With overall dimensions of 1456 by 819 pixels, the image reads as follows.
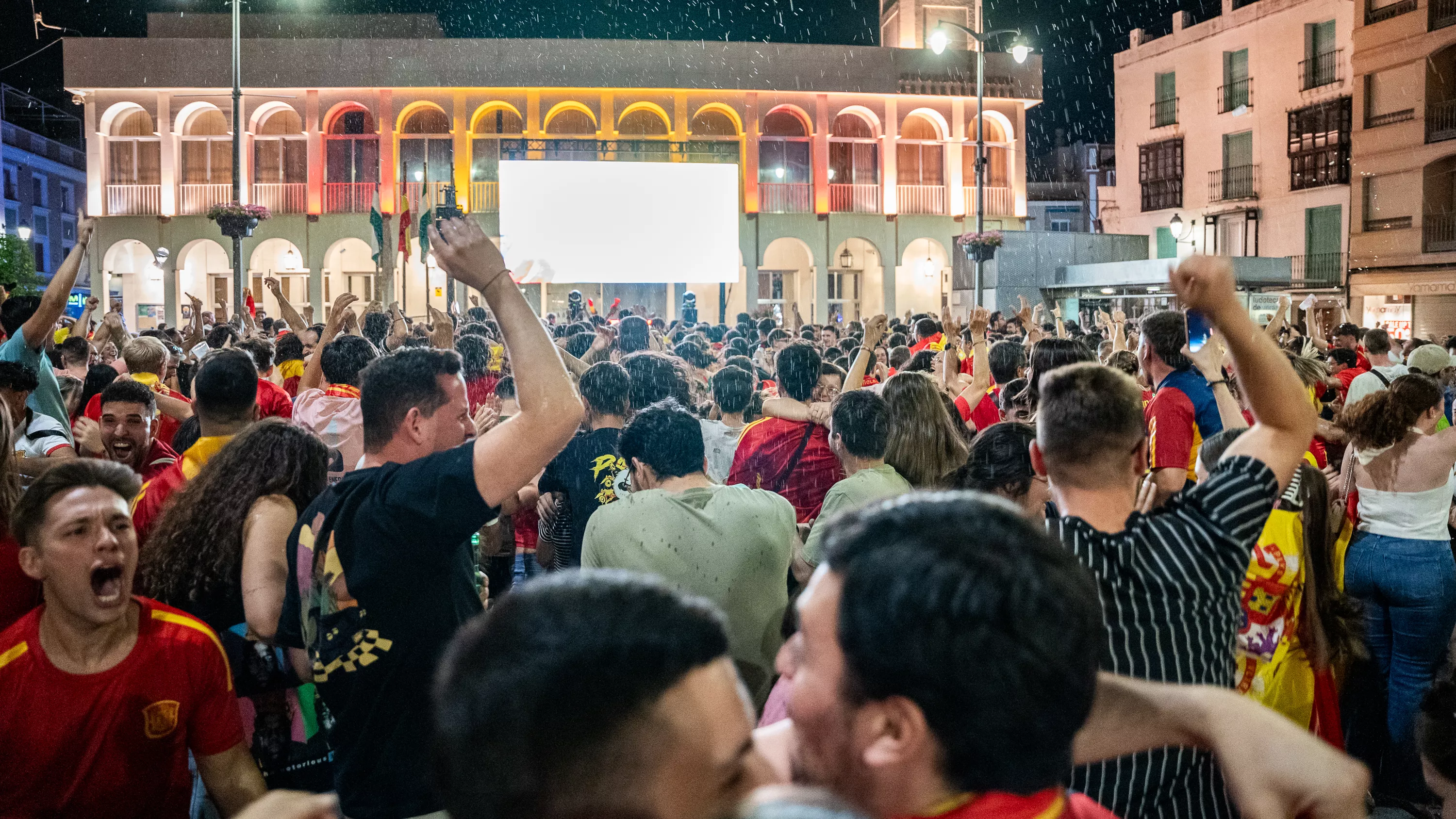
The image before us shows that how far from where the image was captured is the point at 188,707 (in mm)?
2717

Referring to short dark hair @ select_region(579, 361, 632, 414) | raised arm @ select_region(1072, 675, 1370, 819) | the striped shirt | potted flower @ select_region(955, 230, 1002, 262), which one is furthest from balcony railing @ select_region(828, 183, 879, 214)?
raised arm @ select_region(1072, 675, 1370, 819)

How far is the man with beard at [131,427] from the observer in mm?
4762

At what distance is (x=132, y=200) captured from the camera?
96.4 ft

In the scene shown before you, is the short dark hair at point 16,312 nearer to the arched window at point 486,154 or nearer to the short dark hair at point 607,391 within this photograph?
the short dark hair at point 607,391

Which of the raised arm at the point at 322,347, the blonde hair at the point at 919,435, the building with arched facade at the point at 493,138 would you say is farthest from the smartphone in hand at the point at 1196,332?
the building with arched facade at the point at 493,138

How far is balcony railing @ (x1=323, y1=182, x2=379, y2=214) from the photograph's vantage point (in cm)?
2970

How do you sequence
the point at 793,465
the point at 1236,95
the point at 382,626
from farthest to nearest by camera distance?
the point at 1236,95, the point at 793,465, the point at 382,626

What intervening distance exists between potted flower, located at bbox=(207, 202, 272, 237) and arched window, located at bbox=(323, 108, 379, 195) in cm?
Result: 1381

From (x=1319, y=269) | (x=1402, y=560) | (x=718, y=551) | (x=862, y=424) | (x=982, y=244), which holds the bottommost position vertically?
(x=1402, y=560)

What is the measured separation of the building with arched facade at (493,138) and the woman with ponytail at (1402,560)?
24420 mm

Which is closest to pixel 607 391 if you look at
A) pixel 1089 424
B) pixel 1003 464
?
pixel 1003 464

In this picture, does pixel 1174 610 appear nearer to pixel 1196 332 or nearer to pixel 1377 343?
pixel 1196 332

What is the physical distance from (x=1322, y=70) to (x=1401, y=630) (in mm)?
30189

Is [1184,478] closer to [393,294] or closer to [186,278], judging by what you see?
[393,294]
